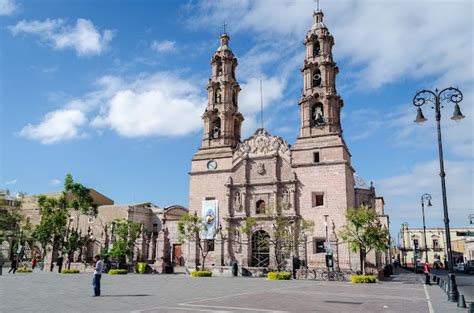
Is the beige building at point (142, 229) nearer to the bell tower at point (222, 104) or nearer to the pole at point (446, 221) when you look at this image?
the bell tower at point (222, 104)

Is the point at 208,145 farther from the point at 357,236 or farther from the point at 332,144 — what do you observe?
the point at 357,236

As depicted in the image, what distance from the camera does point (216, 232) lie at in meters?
43.0

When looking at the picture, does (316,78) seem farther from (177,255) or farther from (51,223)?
(51,223)

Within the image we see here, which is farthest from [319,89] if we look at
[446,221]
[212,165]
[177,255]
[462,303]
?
[462,303]

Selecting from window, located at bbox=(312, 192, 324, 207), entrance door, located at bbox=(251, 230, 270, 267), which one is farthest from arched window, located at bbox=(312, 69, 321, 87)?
entrance door, located at bbox=(251, 230, 270, 267)

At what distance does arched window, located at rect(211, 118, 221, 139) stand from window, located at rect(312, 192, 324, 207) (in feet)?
45.4

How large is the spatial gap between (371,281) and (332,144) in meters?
16.0

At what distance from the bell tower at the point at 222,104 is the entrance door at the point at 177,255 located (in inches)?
519

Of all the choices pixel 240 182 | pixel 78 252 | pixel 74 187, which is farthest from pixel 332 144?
pixel 78 252

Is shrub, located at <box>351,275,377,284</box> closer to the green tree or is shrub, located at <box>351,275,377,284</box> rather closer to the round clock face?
the round clock face

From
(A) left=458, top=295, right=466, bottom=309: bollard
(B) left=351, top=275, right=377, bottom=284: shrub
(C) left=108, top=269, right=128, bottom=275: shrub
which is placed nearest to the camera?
(A) left=458, top=295, right=466, bottom=309: bollard

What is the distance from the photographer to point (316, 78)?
4638 cm

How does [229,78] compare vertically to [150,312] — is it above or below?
above

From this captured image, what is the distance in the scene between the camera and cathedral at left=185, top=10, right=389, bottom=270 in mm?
41062
